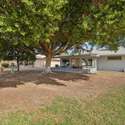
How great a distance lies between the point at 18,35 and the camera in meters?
17.9

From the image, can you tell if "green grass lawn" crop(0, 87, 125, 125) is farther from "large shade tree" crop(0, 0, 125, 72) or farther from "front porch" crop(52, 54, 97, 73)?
"front porch" crop(52, 54, 97, 73)

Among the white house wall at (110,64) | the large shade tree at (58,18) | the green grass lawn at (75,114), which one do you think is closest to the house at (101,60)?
the white house wall at (110,64)

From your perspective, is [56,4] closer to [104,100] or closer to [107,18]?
[107,18]

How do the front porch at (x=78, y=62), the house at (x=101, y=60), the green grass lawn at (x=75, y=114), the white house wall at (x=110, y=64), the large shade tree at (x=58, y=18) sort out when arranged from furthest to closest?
1. the front porch at (x=78, y=62)
2. the white house wall at (x=110, y=64)
3. the house at (x=101, y=60)
4. the large shade tree at (x=58, y=18)
5. the green grass lawn at (x=75, y=114)

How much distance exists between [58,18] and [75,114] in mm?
7095

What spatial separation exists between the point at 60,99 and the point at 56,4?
511 cm

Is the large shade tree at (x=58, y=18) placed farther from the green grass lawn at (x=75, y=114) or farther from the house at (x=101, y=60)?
the house at (x=101, y=60)

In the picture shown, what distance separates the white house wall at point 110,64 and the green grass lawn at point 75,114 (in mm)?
31586

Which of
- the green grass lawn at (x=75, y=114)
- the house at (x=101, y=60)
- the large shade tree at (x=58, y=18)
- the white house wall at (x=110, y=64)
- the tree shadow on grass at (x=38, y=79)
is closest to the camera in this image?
the green grass lawn at (x=75, y=114)

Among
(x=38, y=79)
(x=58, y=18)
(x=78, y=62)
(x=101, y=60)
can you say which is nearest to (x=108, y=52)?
(x=101, y=60)

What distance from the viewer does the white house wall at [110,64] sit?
4567cm

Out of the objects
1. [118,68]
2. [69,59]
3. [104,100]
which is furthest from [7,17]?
[69,59]

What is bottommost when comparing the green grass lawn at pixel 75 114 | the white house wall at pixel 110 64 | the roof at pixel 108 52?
the green grass lawn at pixel 75 114

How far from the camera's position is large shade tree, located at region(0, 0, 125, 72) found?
16094 mm
